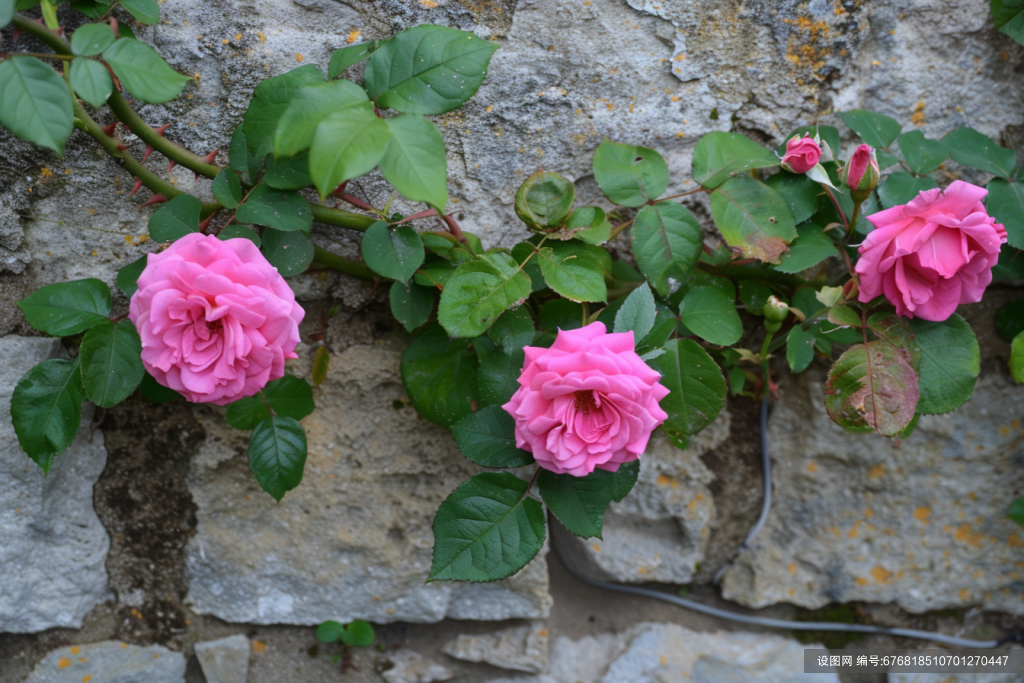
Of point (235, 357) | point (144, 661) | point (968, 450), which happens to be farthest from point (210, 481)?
point (968, 450)

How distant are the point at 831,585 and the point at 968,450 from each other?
37 cm

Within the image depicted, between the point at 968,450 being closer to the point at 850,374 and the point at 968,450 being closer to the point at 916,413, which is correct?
the point at 916,413

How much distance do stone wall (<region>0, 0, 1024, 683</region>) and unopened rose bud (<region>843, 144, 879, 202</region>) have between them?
0.19 meters

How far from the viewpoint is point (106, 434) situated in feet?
3.58

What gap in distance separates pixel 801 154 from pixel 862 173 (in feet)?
0.29

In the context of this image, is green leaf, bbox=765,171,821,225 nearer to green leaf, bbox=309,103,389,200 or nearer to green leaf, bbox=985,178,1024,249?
green leaf, bbox=985,178,1024,249

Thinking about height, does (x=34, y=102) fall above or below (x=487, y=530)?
above

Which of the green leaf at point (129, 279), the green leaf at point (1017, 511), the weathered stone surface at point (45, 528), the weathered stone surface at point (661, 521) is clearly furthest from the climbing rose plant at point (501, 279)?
the green leaf at point (1017, 511)

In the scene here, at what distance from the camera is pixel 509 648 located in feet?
4.11

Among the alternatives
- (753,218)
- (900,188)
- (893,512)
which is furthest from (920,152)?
(893,512)

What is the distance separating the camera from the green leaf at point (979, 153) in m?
1.03

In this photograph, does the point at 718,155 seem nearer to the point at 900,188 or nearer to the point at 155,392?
the point at 900,188

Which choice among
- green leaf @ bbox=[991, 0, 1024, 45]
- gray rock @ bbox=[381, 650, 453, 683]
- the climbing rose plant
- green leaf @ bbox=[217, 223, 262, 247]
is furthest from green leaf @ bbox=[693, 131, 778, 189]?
gray rock @ bbox=[381, 650, 453, 683]

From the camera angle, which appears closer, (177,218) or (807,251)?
(177,218)
